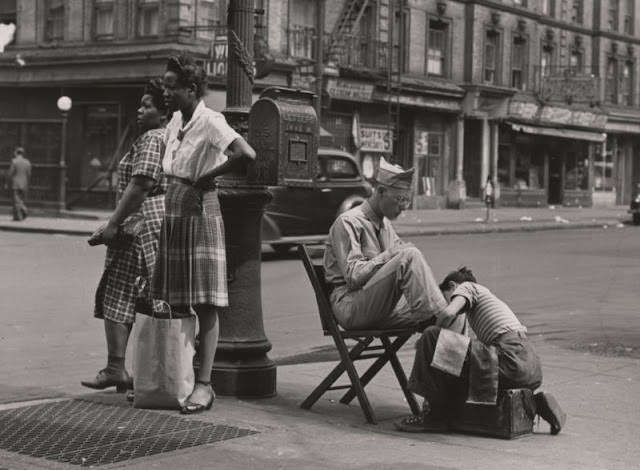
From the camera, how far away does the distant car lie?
19.1 meters

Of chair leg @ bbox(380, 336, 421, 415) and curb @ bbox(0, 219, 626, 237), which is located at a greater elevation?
curb @ bbox(0, 219, 626, 237)

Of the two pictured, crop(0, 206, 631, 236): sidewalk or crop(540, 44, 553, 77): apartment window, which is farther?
crop(540, 44, 553, 77): apartment window

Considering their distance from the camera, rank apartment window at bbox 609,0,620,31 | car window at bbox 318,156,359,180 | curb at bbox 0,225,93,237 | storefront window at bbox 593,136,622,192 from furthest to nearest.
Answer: apartment window at bbox 609,0,620,31
storefront window at bbox 593,136,622,192
curb at bbox 0,225,93,237
car window at bbox 318,156,359,180

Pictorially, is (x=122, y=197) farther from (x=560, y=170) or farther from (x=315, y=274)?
(x=560, y=170)

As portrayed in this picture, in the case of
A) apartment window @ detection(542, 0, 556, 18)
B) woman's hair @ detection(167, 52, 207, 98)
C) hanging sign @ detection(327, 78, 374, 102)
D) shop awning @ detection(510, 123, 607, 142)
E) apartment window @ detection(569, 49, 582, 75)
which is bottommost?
woman's hair @ detection(167, 52, 207, 98)

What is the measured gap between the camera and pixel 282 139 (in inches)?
277

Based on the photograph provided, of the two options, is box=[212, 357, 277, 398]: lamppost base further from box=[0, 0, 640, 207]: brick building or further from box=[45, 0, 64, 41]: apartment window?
box=[45, 0, 64, 41]: apartment window

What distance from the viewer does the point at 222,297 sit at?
22.2 ft

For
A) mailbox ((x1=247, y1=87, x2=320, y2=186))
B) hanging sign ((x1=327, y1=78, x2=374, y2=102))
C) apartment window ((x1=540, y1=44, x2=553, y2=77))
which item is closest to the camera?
mailbox ((x1=247, y1=87, x2=320, y2=186))

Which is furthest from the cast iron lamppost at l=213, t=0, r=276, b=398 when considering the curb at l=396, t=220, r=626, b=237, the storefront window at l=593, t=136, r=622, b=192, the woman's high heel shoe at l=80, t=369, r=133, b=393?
the storefront window at l=593, t=136, r=622, b=192

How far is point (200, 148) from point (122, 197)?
31.8 inches

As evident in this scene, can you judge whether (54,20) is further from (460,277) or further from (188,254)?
(460,277)

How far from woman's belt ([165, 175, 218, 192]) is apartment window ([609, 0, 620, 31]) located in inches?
1965

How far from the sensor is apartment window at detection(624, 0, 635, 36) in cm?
5478
